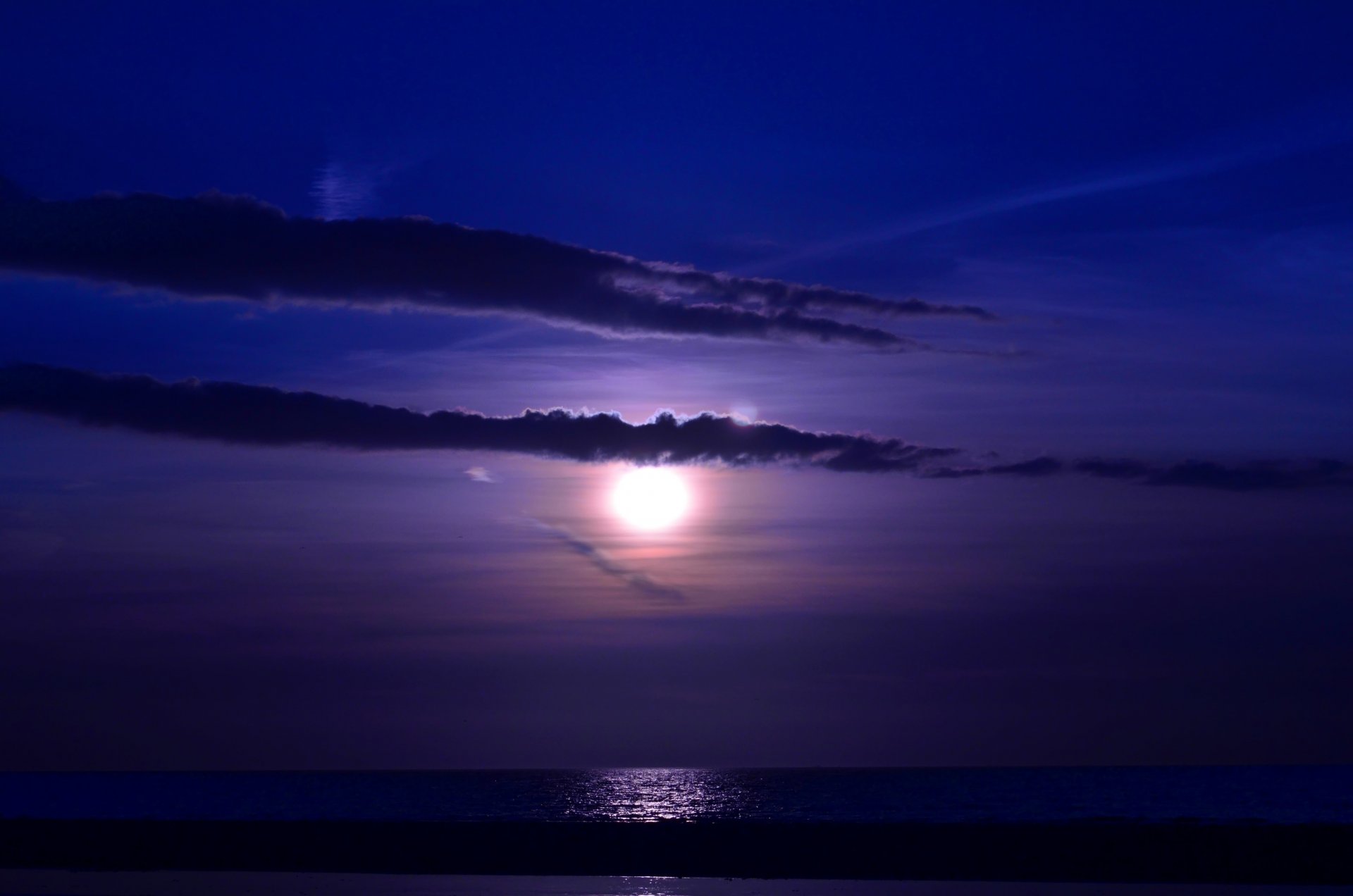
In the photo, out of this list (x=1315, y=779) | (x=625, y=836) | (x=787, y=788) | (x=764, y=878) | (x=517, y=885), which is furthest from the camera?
(x=1315, y=779)

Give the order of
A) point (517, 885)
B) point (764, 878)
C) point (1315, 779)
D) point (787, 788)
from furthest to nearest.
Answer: point (1315, 779) → point (787, 788) → point (764, 878) → point (517, 885)

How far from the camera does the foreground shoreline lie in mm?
24031

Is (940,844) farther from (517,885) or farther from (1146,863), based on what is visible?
(517,885)

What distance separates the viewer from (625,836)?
84.1ft

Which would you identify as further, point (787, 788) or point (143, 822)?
point (787, 788)

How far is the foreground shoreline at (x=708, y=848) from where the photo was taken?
2403 cm

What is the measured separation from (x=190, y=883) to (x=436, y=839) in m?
5.74

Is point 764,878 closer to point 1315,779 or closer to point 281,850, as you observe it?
point 281,850

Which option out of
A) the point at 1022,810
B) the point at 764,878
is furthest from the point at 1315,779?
the point at 764,878

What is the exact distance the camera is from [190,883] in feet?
72.8

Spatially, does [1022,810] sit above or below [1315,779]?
above

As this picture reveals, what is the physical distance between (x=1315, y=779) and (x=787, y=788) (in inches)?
826

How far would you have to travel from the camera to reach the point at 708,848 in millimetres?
25031

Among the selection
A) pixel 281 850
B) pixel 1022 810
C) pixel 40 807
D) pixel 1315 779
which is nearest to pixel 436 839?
pixel 281 850
